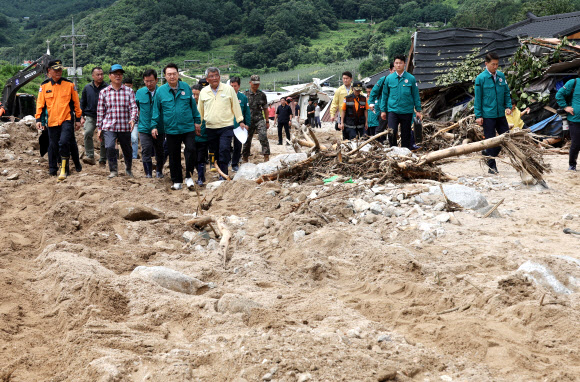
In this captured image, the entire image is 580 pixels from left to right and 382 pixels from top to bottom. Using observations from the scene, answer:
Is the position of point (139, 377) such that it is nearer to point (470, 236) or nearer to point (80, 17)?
point (470, 236)

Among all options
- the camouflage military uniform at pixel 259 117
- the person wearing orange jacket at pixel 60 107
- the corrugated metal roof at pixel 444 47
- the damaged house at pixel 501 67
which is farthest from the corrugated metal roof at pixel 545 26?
the person wearing orange jacket at pixel 60 107

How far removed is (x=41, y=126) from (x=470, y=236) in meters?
7.38

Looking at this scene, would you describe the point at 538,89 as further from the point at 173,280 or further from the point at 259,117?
the point at 173,280

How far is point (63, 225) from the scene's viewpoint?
6.18 meters

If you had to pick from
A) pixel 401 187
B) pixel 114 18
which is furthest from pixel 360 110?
pixel 114 18

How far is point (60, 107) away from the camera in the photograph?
9.22 m

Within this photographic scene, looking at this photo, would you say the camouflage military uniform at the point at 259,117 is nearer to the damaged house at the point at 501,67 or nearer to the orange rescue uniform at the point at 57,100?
the orange rescue uniform at the point at 57,100

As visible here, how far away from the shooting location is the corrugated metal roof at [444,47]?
16.1 metres

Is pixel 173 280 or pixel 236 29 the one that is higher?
pixel 236 29

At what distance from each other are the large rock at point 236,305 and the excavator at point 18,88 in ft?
41.7

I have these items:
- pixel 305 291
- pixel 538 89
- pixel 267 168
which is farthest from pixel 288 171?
pixel 538 89

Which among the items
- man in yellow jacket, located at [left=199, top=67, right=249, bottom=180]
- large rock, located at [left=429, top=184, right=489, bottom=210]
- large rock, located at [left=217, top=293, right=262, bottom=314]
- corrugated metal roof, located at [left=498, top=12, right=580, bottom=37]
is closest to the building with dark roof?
corrugated metal roof, located at [left=498, top=12, right=580, bottom=37]

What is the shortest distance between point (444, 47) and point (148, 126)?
10474mm

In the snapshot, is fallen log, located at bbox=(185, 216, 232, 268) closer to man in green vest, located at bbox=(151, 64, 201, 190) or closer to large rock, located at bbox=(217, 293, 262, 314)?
large rock, located at bbox=(217, 293, 262, 314)
